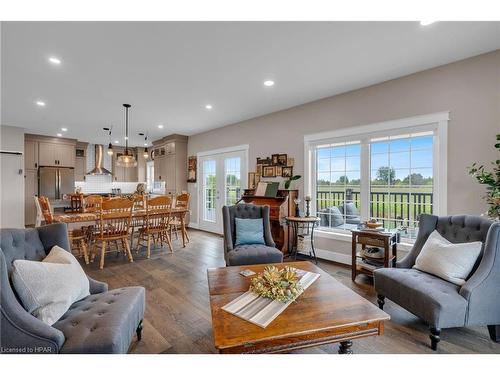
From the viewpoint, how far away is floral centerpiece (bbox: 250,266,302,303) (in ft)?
5.50

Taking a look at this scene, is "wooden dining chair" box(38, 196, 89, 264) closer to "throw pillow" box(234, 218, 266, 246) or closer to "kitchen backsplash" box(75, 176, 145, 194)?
"throw pillow" box(234, 218, 266, 246)

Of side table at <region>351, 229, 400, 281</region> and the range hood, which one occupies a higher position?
the range hood

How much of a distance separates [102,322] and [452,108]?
3.95 meters

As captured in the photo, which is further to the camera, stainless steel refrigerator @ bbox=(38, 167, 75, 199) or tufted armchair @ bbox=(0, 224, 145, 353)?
stainless steel refrigerator @ bbox=(38, 167, 75, 199)

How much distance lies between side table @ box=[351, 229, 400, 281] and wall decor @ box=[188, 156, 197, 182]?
16.1 ft

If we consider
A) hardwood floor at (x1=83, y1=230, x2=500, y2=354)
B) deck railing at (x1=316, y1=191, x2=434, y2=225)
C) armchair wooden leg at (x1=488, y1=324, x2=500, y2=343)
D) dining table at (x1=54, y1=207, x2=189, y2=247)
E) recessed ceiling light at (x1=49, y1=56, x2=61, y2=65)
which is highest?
recessed ceiling light at (x1=49, y1=56, x2=61, y2=65)

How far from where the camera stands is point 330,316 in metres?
1.50

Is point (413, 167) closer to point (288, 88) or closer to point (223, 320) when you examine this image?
point (288, 88)

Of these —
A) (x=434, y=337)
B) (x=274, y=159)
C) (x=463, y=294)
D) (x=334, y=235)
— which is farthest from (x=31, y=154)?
(x=463, y=294)

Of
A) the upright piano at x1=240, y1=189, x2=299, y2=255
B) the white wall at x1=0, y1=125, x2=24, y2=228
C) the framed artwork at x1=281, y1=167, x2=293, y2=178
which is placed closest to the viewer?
the upright piano at x1=240, y1=189, x2=299, y2=255

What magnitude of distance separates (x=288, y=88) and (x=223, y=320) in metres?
3.22

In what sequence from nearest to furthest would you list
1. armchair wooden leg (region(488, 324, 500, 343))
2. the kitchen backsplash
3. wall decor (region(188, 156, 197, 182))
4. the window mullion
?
1. armchair wooden leg (region(488, 324, 500, 343))
2. the window mullion
3. wall decor (region(188, 156, 197, 182))
4. the kitchen backsplash

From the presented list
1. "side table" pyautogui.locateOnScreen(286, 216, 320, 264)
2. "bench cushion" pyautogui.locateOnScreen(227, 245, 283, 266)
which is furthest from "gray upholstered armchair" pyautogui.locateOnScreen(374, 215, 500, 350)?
"side table" pyautogui.locateOnScreen(286, 216, 320, 264)

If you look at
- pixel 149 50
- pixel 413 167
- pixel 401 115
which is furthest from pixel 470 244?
pixel 149 50
